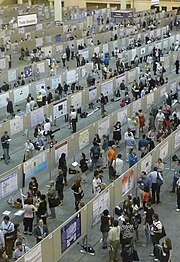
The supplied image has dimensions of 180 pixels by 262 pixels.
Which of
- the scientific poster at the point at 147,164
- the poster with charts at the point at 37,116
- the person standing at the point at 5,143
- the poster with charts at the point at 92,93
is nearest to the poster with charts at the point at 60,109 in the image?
the poster with charts at the point at 37,116

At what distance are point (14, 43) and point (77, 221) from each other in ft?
110

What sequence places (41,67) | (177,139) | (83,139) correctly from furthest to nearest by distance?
(41,67) → (83,139) → (177,139)

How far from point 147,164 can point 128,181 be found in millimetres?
1741

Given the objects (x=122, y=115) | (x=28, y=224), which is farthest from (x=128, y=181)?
(x=122, y=115)

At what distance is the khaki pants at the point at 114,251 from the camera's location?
13516 millimetres

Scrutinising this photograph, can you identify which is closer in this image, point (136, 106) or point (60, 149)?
point (60, 149)

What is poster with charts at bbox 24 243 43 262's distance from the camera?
451 inches

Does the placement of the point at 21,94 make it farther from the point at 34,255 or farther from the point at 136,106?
the point at 34,255

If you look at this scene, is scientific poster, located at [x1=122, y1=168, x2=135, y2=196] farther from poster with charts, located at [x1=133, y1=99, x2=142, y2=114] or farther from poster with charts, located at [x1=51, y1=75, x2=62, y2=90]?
poster with charts, located at [x1=51, y1=75, x2=62, y2=90]

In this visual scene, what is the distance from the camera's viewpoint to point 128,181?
16.4 meters

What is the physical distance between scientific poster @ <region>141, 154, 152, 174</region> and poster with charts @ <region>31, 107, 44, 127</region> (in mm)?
7863

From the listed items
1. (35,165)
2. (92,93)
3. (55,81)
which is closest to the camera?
(35,165)

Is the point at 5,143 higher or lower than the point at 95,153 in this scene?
higher

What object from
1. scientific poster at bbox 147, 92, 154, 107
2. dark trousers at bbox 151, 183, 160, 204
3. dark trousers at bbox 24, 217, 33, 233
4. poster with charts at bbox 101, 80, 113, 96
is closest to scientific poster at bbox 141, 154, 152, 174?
dark trousers at bbox 151, 183, 160, 204
